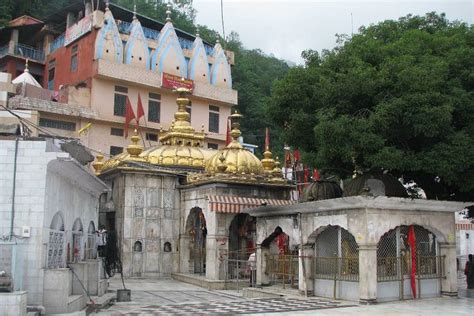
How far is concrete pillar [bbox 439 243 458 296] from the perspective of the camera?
16188mm

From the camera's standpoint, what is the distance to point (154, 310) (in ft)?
45.2

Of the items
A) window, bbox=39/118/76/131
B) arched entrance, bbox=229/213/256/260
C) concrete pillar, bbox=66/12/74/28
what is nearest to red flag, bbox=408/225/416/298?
arched entrance, bbox=229/213/256/260

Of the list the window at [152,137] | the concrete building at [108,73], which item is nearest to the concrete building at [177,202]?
the concrete building at [108,73]

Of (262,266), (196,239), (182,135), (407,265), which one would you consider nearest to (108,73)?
(182,135)

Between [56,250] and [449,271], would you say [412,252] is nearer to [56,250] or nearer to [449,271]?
[449,271]

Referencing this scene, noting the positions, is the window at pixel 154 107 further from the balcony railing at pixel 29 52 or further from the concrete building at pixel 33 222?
the concrete building at pixel 33 222

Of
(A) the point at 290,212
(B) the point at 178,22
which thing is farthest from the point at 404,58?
(B) the point at 178,22

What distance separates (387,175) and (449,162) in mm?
2504

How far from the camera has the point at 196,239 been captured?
2572 centimetres

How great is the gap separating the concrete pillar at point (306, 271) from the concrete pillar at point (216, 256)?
5.66 metres

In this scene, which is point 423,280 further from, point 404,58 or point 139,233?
point 139,233

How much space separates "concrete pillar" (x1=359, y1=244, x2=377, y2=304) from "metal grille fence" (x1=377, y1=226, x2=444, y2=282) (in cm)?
55

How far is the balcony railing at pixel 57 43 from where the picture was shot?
44944mm

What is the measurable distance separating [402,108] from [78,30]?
104 ft
